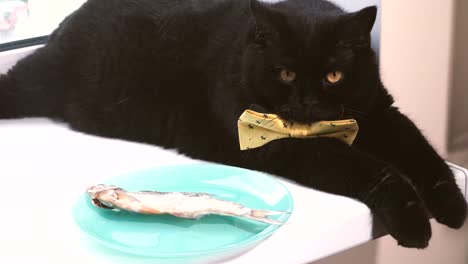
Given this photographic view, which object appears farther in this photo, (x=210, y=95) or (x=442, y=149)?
(x=442, y=149)

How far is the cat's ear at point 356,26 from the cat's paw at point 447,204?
28 centimetres

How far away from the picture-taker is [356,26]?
922 mm

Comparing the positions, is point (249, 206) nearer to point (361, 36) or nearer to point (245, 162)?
point (245, 162)

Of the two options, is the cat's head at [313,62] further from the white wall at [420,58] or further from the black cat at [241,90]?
the white wall at [420,58]

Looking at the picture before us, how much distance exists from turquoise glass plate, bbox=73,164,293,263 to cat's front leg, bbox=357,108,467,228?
23 centimetres

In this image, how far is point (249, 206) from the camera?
2.79ft

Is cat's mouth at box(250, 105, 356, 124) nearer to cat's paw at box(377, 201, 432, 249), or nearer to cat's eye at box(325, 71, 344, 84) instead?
cat's eye at box(325, 71, 344, 84)

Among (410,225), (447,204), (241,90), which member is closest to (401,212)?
(410,225)

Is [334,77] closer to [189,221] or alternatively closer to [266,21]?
[266,21]

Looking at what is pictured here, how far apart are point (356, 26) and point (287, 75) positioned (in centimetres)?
14

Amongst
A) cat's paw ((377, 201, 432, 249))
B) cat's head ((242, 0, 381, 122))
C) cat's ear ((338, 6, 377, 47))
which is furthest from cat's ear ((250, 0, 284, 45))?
cat's paw ((377, 201, 432, 249))

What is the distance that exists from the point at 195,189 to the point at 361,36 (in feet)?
1.23

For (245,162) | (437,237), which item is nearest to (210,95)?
(245,162)

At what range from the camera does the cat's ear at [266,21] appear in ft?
3.07
